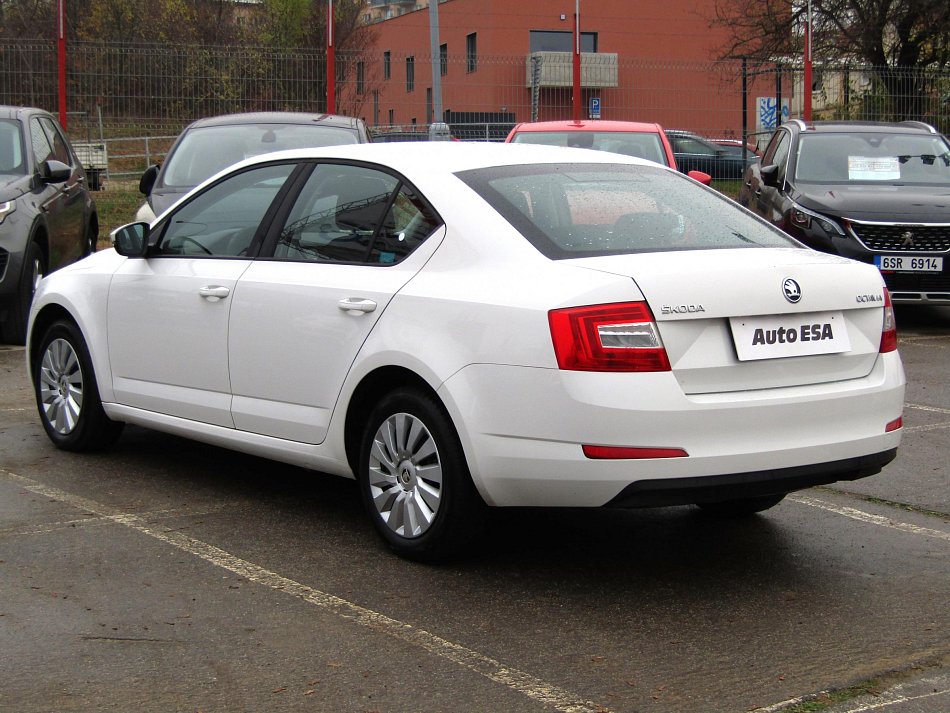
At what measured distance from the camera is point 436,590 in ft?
15.3

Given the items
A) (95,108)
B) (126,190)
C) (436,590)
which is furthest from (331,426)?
(126,190)

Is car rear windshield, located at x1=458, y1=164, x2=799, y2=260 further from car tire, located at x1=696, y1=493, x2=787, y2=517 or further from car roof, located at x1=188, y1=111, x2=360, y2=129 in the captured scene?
car roof, located at x1=188, y1=111, x2=360, y2=129

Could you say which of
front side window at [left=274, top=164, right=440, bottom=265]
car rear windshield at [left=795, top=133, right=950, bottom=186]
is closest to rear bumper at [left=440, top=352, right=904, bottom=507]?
front side window at [left=274, top=164, right=440, bottom=265]

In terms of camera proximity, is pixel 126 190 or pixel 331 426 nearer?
pixel 331 426

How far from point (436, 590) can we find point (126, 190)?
1820cm

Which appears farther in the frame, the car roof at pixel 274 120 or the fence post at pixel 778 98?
the fence post at pixel 778 98

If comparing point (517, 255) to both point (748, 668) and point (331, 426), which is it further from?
point (748, 668)

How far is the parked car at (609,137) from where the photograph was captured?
12469 millimetres

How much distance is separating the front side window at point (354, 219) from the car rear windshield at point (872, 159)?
25.8 ft

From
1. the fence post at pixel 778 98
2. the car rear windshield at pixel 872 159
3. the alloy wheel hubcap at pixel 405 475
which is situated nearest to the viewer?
the alloy wheel hubcap at pixel 405 475

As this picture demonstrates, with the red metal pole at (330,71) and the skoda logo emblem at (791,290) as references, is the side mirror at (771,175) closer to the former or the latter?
the red metal pole at (330,71)

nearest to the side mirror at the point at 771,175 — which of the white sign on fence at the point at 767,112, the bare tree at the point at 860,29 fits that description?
the white sign on fence at the point at 767,112

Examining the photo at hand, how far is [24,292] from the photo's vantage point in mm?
10523

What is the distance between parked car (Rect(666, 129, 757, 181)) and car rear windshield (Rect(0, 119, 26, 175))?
10910 millimetres
